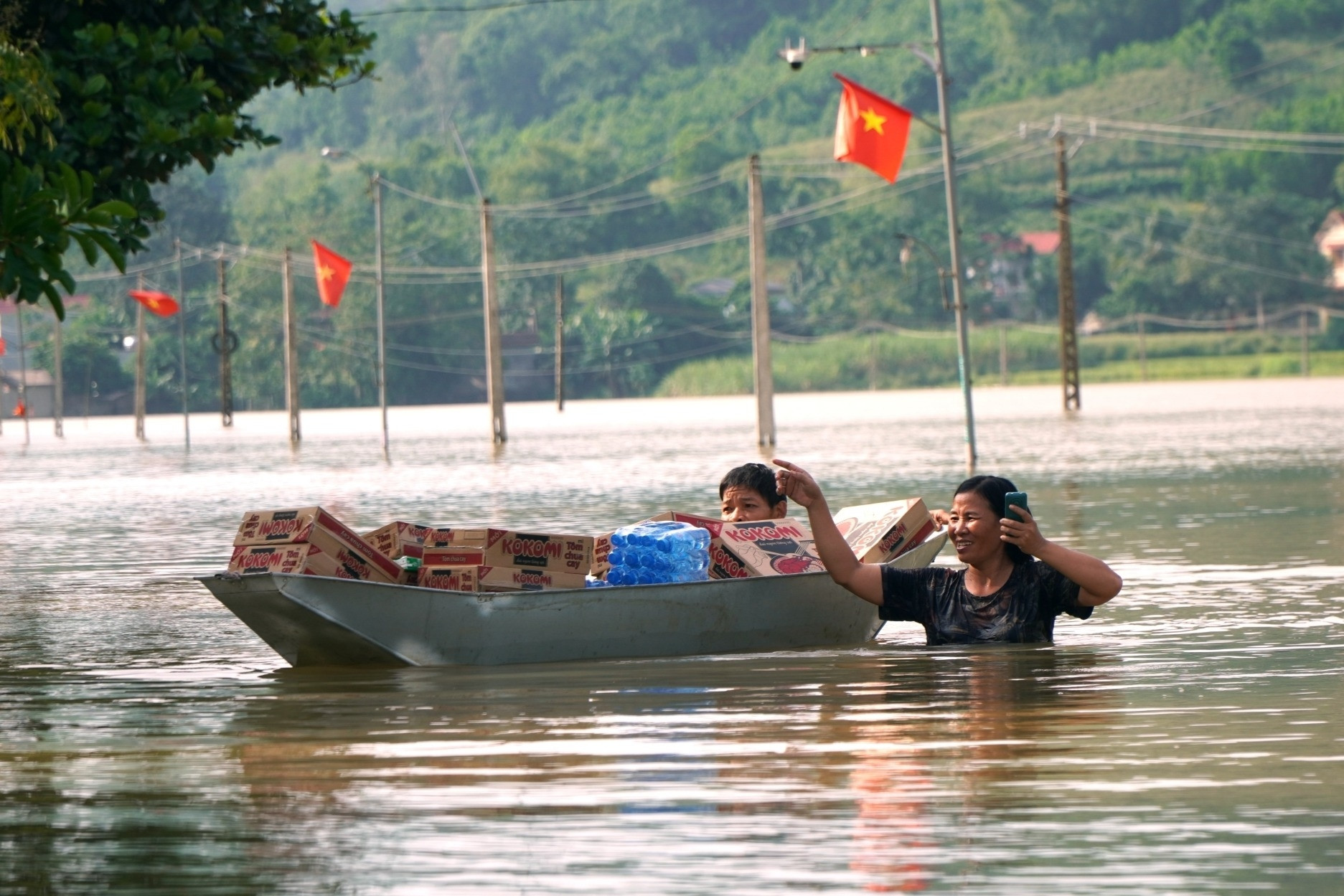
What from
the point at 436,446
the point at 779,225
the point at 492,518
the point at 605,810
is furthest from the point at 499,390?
the point at 779,225

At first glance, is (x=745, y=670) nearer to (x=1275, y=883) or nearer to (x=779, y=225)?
(x=1275, y=883)

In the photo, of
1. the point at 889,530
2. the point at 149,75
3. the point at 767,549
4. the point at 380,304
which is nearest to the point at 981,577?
the point at 767,549

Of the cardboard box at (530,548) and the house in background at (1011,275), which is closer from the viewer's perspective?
the cardboard box at (530,548)

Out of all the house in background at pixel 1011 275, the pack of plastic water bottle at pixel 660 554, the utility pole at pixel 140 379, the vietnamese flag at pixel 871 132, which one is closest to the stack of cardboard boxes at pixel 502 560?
the pack of plastic water bottle at pixel 660 554

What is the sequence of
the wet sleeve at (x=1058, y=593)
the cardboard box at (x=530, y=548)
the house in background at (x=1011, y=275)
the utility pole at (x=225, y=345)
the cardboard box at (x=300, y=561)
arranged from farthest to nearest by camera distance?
1. the house in background at (x=1011, y=275)
2. the utility pole at (x=225, y=345)
3. the cardboard box at (x=530, y=548)
4. the cardboard box at (x=300, y=561)
5. the wet sleeve at (x=1058, y=593)

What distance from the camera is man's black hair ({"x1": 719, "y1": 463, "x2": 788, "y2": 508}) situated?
13.1 meters

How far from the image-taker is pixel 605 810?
7984mm

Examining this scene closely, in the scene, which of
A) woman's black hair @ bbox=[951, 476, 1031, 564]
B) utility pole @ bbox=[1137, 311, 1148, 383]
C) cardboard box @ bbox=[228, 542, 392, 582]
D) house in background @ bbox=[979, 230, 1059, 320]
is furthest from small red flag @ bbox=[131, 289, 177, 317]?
house in background @ bbox=[979, 230, 1059, 320]

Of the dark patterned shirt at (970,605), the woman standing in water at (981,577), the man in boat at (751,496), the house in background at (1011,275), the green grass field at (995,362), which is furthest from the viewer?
the house in background at (1011,275)

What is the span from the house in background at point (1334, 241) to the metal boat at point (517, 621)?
139124mm

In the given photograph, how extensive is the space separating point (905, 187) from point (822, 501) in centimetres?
15335

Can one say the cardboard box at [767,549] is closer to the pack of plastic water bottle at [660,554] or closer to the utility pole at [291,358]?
the pack of plastic water bottle at [660,554]

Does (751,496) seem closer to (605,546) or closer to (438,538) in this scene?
(605,546)

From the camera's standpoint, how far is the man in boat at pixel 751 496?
Result: 42.9 feet
